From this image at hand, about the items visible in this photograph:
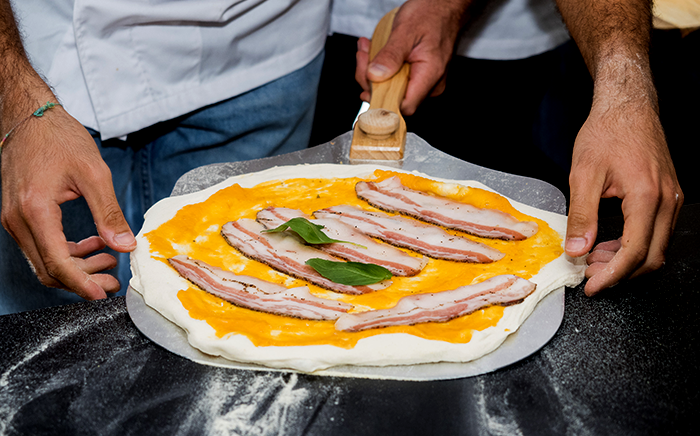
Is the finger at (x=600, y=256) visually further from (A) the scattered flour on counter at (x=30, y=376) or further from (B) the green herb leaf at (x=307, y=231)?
(A) the scattered flour on counter at (x=30, y=376)

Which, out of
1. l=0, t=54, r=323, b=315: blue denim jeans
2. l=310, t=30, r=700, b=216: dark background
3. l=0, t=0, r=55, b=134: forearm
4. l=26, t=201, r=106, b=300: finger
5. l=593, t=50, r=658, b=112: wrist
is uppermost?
l=0, t=0, r=55, b=134: forearm

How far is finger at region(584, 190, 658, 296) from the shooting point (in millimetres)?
1300

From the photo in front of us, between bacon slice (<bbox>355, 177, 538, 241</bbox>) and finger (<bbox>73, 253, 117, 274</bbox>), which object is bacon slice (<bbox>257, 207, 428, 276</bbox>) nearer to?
bacon slice (<bbox>355, 177, 538, 241</bbox>)

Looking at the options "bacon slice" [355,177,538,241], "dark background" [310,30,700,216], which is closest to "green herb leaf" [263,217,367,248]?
"bacon slice" [355,177,538,241]

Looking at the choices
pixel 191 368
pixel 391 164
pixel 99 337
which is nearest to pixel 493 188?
pixel 391 164

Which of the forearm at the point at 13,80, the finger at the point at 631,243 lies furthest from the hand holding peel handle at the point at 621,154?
the forearm at the point at 13,80

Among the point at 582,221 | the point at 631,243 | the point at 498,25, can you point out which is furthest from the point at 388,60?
the point at 631,243

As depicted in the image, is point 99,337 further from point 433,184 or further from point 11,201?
point 433,184

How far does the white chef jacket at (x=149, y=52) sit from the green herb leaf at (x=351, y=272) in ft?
3.32

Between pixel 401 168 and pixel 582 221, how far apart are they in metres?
0.75

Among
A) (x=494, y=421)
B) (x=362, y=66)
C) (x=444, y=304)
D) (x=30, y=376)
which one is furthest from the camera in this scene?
(x=362, y=66)

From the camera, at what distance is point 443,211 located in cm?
166

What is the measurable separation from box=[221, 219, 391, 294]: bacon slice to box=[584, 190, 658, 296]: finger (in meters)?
0.55

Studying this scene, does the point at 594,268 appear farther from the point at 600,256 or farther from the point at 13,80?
the point at 13,80
